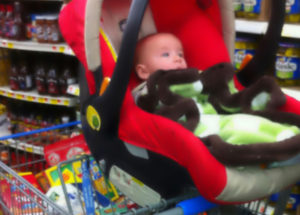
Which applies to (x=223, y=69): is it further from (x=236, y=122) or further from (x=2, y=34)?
(x=2, y=34)

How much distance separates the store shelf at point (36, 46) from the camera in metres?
2.51

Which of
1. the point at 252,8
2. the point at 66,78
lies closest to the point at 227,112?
the point at 252,8

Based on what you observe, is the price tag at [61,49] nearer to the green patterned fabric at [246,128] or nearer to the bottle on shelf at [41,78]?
the bottle on shelf at [41,78]

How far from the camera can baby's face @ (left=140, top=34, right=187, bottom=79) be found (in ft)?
4.18

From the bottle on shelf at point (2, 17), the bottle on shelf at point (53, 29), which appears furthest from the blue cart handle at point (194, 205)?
the bottle on shelf at point (2, 17)

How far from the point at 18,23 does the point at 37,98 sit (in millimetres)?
533

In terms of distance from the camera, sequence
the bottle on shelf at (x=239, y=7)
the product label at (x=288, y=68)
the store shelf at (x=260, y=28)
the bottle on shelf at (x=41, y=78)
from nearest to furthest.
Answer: the store shelf at (x=260, y=28), the product label at (x=288, y=68), the bottle on shelf at (x=239, y=7), the bottle on shelf at (x=41, y=78)

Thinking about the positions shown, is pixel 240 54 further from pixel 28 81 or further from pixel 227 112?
pixel 28 81

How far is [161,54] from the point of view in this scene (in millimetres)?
1303

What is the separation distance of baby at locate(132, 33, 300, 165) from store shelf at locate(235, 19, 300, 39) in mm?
691

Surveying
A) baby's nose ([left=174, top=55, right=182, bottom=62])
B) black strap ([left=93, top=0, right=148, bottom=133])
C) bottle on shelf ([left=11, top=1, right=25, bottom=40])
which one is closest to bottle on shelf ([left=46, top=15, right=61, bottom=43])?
bottle on shelf ([left=11, top=1, right=25, bottom=40])

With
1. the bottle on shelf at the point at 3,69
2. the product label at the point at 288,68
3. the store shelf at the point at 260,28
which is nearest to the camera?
the store shelf at the point at 260,28

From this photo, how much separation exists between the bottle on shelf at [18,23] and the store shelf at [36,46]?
58 mm

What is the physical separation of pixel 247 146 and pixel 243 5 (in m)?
1.33
